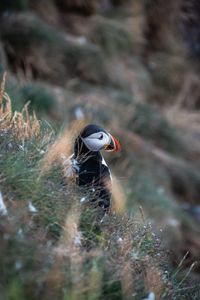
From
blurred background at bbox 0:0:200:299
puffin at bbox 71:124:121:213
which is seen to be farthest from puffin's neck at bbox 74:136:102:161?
Result: blurred background at bbox 0:0:200:299

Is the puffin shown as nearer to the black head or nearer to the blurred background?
the black head

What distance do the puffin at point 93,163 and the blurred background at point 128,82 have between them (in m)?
3.75

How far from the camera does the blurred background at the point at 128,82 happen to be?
1084cm

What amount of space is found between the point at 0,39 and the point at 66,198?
8.89 metres

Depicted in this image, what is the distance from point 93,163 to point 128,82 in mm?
10185

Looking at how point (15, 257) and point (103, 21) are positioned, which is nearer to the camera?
point (15, 257)

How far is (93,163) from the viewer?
203 inches

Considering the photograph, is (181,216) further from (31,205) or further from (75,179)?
(31,205)

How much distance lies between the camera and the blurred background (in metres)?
10.8

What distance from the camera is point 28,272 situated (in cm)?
361

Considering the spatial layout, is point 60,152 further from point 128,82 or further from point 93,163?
point 128,82

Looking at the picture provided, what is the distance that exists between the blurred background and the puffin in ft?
12.3

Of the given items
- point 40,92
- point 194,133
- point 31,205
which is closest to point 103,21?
point 194,133

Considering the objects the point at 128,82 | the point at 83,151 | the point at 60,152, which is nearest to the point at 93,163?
the point at 83,151
